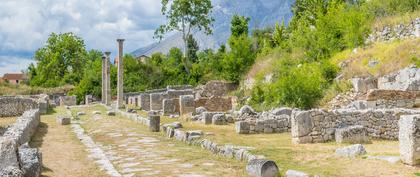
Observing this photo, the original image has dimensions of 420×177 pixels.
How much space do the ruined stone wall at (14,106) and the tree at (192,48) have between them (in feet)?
118

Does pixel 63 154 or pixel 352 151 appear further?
pixel 63 154

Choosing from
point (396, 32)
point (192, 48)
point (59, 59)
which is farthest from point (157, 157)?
point (59, 59)

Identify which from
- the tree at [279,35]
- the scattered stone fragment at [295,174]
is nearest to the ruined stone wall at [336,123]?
the scattered stone fragment at [295,174]

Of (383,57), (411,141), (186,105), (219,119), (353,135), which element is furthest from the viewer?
(383,57)

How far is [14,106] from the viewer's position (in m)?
34.2

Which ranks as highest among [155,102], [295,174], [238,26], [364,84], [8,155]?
[238,26]

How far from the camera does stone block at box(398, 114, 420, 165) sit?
9734mm

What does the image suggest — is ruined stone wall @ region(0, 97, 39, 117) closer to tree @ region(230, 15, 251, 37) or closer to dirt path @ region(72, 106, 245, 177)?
dirt path @ region(72, 106, 245, 177)

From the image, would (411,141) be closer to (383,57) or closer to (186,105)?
(186,105)

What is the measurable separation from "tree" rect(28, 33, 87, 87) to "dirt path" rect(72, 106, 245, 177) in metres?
61.4

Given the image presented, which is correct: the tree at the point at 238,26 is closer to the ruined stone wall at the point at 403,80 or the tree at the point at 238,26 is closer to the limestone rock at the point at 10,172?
the ruined stone wall at the point at 403,80

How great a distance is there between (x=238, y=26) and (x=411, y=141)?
162 ft

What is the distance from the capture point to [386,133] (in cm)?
1573

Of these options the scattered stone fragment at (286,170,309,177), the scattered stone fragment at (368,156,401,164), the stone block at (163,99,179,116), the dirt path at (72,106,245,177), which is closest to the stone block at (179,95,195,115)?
the stone block at (163,99,179,116)
